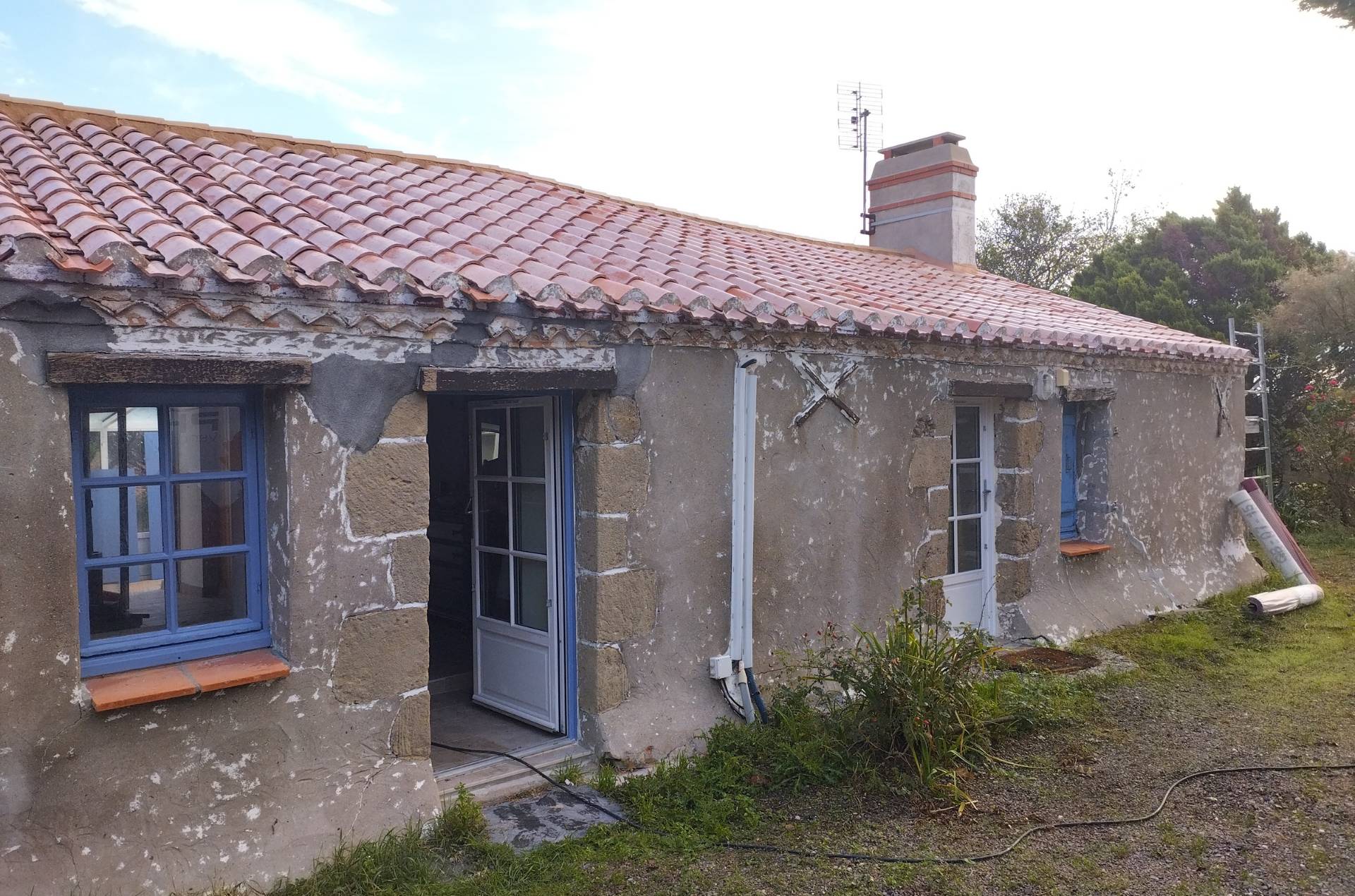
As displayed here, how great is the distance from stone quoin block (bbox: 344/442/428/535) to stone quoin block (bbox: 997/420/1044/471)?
4815mm

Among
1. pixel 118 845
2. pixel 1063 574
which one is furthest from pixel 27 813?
pixel 1063 574

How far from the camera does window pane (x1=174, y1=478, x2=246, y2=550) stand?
3.89 metres

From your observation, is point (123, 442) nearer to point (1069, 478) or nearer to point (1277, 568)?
point (1069, 478)

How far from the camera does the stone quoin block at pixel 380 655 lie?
405cm

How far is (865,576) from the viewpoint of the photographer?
6.16 m

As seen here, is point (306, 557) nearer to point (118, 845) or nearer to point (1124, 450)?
point (118, 845)

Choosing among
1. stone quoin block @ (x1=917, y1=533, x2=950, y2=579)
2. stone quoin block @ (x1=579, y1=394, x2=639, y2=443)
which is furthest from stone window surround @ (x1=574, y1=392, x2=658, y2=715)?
stone quoin block @ (x1=917, y1=533, x2=950, y2=579)

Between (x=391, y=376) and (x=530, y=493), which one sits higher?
(x=391, y=376)

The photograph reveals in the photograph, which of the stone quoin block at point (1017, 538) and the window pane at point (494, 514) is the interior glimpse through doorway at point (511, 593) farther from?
the stone quoin block at point (1017, 538)

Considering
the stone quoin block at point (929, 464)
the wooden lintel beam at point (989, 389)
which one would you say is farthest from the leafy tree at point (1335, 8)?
the stone quoin block at point (929, 464)

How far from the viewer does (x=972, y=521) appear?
757cm

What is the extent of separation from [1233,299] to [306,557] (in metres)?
20.6

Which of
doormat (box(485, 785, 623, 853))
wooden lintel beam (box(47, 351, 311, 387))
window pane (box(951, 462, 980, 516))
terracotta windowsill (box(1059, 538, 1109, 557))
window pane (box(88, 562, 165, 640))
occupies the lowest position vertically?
doormat (box(485, 785, 623, 853))

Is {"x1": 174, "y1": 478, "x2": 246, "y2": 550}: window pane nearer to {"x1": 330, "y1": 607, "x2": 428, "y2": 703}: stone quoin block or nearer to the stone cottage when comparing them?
the stone cottage
